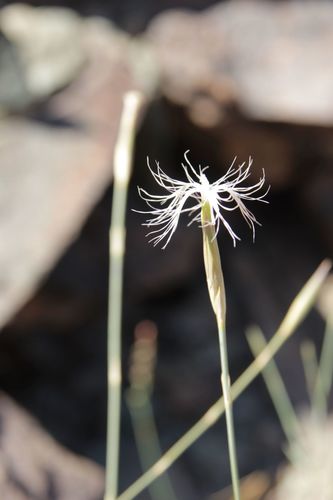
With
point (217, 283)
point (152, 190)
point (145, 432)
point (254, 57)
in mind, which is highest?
point (254, 57)

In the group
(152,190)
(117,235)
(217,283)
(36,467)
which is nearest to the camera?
(217,283)

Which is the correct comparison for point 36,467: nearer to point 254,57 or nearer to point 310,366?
point 310,366

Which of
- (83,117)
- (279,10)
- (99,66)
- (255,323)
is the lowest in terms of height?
(255,323)

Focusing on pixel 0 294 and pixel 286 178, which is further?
pixel 286 178

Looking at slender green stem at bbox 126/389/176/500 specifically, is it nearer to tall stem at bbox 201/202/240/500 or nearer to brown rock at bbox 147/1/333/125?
brown rock at bbox 147/1/333/125

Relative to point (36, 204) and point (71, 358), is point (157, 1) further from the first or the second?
point (71, 358)

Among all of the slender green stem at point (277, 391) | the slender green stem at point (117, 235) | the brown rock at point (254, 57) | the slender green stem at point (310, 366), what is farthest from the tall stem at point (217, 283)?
the brown rock at point (254, 57)

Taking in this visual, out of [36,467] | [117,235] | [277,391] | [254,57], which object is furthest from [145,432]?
[117,235]

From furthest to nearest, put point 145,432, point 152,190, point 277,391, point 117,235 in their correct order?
point 152,190, point 145,432, point 277,391, point 117,235

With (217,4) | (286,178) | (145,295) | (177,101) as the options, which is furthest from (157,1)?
(145,295)
